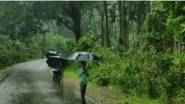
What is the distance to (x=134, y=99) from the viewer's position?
1889 centimetres

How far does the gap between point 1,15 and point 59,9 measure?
1208 cm

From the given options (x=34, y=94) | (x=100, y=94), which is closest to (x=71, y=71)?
(x=34, y=94)

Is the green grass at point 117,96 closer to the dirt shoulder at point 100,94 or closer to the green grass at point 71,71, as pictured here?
the dirt shoulder at point 100,94

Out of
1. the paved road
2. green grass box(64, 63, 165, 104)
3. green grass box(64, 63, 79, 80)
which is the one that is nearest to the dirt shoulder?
green grass box(64, 63, 165, 104)

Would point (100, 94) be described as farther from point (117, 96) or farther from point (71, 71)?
point (71, 71)

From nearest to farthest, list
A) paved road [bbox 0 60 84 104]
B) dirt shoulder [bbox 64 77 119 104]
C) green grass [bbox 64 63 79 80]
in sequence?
paved road [bbox 0 60 84 104] < dirt shoulder [bbox 64 77 119 104] < green grass [bbox 64 63 79 80]

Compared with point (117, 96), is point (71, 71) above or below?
below

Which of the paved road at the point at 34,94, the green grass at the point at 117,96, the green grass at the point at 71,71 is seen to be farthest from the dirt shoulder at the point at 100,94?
the green grass at the point at 71,71

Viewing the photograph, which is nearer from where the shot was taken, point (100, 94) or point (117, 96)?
point (117, 96)

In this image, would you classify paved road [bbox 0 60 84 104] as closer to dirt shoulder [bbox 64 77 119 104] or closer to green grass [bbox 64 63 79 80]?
dirt shoulder [bbox 64 77 119 104]

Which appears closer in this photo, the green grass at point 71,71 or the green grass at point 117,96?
the green grass at point 117,96

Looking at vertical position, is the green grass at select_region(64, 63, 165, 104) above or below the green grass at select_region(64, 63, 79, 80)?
above

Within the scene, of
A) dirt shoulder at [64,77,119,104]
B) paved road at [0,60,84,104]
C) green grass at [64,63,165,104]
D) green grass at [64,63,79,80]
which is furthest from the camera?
green grass at [64,63,79,80]

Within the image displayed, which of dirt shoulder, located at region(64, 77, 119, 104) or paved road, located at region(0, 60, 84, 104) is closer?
paved road, located at region(0, 60, 84, 104)
